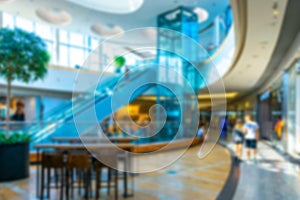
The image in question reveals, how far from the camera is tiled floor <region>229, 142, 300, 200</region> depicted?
4.53 metres

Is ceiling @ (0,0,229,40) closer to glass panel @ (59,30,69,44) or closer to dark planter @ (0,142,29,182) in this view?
glass panel @ (59,30,69,44)

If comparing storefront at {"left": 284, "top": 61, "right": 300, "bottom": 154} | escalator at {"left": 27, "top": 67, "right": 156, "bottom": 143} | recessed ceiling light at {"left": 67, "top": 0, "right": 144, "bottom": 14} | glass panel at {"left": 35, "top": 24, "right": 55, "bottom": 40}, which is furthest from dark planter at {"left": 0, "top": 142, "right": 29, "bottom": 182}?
glass panel at {"left": 35, "top": 24, "right": 55, "bottom": 40}

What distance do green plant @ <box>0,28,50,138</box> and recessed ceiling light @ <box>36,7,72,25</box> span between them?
5877 millimetres

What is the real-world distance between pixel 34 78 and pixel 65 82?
10.7 meters

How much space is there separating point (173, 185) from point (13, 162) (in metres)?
3.08

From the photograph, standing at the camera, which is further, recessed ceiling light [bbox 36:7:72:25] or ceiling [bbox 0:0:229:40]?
recessed ceiling light [bbox 36:7:72:25]

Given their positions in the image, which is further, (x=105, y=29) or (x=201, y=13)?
(x=105, y=29)

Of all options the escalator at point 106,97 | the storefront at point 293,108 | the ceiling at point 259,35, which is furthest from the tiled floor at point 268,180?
the escalator at point 106,97

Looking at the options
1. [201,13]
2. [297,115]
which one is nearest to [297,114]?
[297,115]

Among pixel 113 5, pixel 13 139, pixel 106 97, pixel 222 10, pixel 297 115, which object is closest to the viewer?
pixel 106 97

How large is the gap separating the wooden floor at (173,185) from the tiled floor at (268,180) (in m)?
0.41

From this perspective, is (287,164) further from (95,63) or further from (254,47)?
(95,63)

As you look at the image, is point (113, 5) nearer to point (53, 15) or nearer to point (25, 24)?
point (53, 15)

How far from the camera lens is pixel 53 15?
36.5ft
